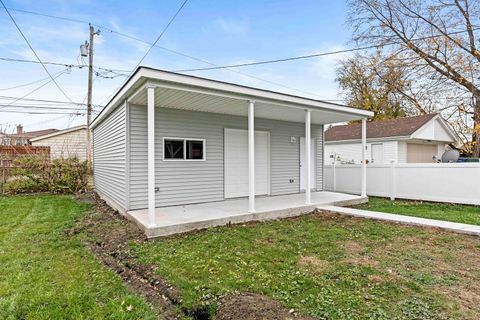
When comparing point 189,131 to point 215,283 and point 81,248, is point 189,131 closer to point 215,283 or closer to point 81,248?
point 81,248

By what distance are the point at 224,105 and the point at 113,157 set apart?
3343 millimetres

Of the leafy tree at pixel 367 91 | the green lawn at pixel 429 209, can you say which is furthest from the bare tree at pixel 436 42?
the green lawn at pixel 429 209

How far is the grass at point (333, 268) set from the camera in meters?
2.67

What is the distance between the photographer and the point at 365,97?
73.4ft

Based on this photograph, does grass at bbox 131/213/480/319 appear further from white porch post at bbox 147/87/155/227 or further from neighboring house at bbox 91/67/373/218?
neighboring house at bbox 91/67/373/218

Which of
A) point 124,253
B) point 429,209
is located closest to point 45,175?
point 124,253

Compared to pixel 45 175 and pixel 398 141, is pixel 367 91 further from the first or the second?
pixel 45 175

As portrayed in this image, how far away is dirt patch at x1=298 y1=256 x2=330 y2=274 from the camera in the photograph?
3525mm

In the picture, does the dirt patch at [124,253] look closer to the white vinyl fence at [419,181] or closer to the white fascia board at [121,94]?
the white fascia board at [121,94]

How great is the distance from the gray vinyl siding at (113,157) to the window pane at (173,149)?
97 centimetres

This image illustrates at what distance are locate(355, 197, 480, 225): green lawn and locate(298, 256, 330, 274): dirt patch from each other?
427cm

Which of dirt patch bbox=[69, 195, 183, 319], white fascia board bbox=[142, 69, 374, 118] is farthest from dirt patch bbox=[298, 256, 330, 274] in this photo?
white fascia board bbox=[142, 69, 374, 118]

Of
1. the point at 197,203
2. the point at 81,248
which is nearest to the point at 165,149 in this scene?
the point at 197,203

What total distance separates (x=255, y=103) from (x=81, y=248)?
14.6ft
